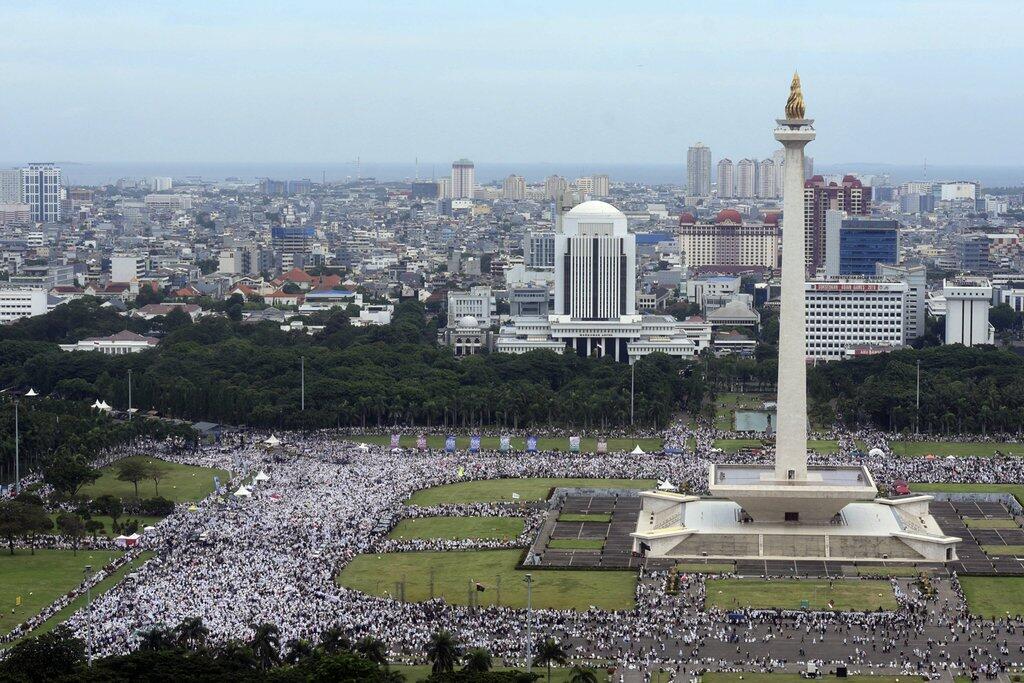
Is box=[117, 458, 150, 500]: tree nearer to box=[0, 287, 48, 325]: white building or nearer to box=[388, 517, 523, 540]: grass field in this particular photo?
box=[388, 517, 523, 540]: grass field

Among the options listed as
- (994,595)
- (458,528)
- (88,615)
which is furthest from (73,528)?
(994,595)

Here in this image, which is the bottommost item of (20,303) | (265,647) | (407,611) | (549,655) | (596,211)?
(407,611)

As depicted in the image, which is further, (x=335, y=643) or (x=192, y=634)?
(x=192, y=634)

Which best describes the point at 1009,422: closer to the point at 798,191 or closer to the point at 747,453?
the point at 747,453

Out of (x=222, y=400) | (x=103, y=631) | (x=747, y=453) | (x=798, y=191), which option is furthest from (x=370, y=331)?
(x=103, y=631)

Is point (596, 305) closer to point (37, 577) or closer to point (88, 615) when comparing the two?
point (37, 577)

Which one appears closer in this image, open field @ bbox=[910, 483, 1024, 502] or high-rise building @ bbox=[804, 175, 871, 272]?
open field @ bbox=[910, 483, 1024, 502]

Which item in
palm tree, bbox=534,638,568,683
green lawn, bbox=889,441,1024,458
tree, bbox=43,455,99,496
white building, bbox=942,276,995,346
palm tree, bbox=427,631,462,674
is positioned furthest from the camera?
white building, bbox=942,276,995,346

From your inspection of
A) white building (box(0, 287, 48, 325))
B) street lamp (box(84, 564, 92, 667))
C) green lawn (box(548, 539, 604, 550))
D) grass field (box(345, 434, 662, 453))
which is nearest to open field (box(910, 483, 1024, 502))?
grass field (box(345, 434, 662, 453))
